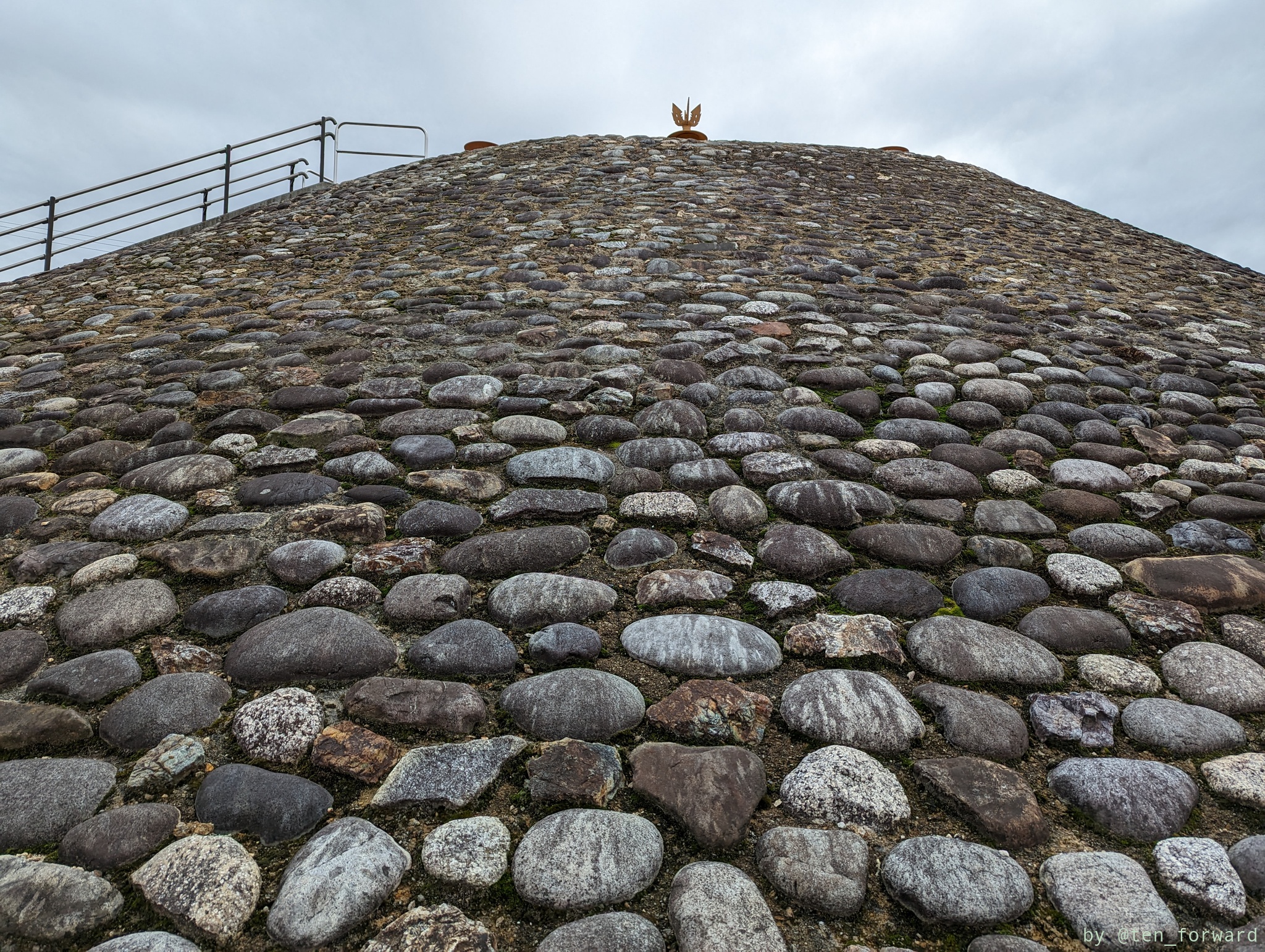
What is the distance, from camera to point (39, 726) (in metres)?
1.19

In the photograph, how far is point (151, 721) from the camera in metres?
1.21

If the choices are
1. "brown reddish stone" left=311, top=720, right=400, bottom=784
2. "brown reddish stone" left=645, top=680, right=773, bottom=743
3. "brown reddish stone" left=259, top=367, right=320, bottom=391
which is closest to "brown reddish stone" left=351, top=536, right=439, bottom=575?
"brown reddish stone" left=311, top=720, right=400, bottom=784

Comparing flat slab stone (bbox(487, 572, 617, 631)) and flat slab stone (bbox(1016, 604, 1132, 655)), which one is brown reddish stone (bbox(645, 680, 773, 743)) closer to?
flat slab stone (bbox(487, 572, 617, 631))

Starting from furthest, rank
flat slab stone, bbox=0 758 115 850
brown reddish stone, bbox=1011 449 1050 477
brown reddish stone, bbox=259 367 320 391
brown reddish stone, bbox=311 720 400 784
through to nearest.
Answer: brown reddish stone, bbox=259 367 320 391, brown reddish stone, bbox=1011 449 1050 477, brown reddish stone, bbox=311 720 400 784, flat slab stone, bbox=0 758 115 850

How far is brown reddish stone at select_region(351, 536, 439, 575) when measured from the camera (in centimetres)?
162

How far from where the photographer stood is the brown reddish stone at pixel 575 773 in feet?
3.60

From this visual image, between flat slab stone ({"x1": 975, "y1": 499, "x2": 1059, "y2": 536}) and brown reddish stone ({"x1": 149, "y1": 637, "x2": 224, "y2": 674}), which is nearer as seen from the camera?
brown reddish stone ({"x1": 149, "y1": 637, "x2": 224, "y2": 674})

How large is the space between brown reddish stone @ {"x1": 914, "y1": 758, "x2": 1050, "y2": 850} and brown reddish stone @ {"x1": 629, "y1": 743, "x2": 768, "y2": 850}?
0.29 m

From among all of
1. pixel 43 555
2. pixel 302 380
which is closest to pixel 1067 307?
pixel 302 380

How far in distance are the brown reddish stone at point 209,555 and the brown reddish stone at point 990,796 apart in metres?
1.52

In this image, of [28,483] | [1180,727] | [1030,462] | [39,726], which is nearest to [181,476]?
[28,483]

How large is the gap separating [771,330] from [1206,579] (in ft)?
6.33

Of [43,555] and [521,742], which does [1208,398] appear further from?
[43,555]

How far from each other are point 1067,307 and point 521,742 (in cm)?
408
